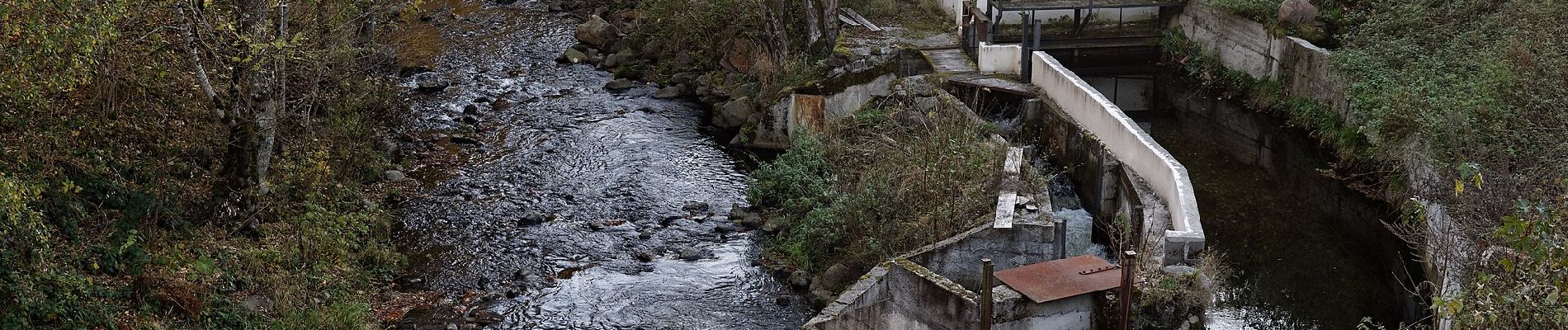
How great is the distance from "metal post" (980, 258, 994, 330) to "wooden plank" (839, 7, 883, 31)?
14.1 metres

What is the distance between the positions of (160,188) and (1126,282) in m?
10.6

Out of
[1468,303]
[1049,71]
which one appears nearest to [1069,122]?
[1049,71]

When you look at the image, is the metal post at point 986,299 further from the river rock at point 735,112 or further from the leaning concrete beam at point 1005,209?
the river rock at point 735,112

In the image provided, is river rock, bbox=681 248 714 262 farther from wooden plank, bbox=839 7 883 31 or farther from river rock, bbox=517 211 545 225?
wooden plank, bbox=839 7 883 31

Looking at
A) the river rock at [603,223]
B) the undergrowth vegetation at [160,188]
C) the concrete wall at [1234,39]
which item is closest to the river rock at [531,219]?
the river rock at [603,223]

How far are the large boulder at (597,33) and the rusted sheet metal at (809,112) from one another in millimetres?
8699

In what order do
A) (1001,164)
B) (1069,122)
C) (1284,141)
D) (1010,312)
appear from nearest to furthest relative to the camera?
(1010,312), (1001,164), (1069,122), (1284,141)

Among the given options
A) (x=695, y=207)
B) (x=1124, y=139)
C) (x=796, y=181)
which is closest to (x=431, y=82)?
(x=695, y=207)

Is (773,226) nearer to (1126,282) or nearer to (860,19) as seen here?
(1126,282)

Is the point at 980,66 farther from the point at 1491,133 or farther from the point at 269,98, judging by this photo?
the point at 269,98

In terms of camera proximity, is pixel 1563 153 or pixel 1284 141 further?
pixel 1284 141

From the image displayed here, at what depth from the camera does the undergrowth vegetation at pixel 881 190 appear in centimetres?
1467

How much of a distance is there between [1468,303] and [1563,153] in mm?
8711

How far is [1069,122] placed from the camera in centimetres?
1759
